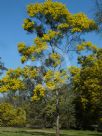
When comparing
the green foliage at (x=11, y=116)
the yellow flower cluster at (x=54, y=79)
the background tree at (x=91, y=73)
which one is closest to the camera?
the yellow flower cluster at (x=54, y=79)

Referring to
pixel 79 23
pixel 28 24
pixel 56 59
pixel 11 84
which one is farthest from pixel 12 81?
pixel 79 23

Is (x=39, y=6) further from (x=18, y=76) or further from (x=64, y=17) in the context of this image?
(x=18, y=76)

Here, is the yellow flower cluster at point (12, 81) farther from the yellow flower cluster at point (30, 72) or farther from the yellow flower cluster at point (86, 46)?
the yellow flower cluster at point (86, 46)

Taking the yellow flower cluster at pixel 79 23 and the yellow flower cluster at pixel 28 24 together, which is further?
the yellow flower cluster at pixel 28 24

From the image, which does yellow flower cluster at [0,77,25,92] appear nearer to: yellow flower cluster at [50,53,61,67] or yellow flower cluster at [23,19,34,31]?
yellow flower cluster at [50,53,61,67]

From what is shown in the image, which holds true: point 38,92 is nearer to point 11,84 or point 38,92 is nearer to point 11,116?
point 11,84

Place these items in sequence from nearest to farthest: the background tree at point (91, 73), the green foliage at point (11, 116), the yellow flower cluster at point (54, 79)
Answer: the yellow flower cluster at point (54, 79)
the background tree at point (91, 73)
the green foliage at point (11, 116)

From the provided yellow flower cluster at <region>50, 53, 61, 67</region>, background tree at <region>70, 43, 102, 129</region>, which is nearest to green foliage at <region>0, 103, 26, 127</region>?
background tree at <region>70, 43, 102, 129</region>

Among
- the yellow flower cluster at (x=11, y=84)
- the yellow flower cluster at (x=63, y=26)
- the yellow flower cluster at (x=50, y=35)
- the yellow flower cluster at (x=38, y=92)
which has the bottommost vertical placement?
the yellow flower cluster at (x=38, y=92)

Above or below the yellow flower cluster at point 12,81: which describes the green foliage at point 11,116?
above

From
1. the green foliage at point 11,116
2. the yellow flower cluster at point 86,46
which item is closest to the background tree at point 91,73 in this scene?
the yellow flower cluster at point 86,46

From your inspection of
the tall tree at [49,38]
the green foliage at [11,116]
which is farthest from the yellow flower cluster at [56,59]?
the green foliage at [11,116]

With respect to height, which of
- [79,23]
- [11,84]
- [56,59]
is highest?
[79,23]

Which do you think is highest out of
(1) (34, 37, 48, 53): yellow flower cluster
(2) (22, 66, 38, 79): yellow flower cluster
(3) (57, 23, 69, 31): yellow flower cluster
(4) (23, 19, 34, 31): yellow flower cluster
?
(4) (23, 19, 34, 31): yellow flower cluster
